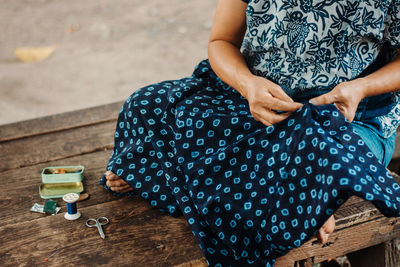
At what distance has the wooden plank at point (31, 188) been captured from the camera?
4.65ft

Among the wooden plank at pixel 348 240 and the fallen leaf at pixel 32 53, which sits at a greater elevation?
the wooden plank at pixel 348 240

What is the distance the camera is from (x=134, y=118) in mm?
1426

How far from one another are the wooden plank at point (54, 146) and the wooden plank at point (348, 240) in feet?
2.95

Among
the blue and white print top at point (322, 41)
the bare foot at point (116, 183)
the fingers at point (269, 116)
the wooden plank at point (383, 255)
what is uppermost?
the blue and white print top at point (322, 41)

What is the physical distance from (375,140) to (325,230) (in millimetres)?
298

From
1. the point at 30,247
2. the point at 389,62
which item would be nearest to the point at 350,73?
the point at 389,62

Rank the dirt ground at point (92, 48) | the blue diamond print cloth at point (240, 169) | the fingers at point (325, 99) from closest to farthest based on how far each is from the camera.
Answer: the blue diamond print cloth at point (240, 169) → the fingers at point (325, 99) → the dirt ground at point (92, 48)

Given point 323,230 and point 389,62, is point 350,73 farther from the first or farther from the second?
point 323,230

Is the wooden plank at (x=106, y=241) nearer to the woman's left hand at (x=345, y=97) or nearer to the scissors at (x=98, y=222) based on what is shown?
the scissors at (x=98, y=222)

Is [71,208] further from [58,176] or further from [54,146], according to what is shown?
[54,146]

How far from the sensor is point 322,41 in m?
1.25

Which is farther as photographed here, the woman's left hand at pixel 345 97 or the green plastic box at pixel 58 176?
the green plastic box at pixel 58 176

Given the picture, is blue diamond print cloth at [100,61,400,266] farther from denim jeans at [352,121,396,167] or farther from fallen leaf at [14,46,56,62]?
fallen leaf at [14,46,56,62]

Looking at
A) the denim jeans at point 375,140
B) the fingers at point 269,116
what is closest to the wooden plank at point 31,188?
the fingers at point 269,116
